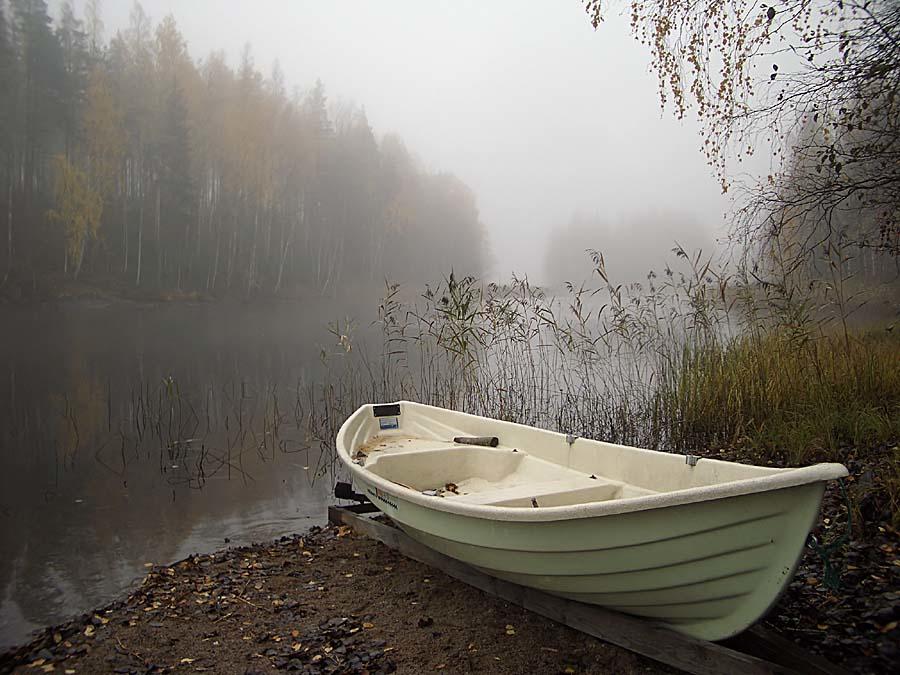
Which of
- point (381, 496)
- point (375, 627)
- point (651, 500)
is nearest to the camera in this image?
point (651, 500)

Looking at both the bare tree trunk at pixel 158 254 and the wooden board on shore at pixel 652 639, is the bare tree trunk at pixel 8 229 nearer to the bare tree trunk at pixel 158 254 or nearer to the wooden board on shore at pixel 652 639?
the bare tree trunk at pixel 158 254

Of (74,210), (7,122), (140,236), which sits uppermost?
(7,122)

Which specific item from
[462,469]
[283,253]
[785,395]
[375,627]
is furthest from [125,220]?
[375,627]

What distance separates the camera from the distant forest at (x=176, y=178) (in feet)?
62.6

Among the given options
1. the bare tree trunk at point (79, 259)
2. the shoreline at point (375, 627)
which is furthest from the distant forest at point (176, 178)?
the shoreline at point (375, 627)

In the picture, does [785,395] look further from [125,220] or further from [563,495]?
[125,220]

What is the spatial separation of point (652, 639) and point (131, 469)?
464cm

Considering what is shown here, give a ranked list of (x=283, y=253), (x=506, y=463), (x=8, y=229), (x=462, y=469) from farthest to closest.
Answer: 1. (x=283, y=253)
2. (x=8, y=229)
3. (x=462, y=469)
4. (x=506, y=463)

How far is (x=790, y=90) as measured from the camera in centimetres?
398

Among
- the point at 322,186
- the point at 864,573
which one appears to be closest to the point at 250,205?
the point at 322,186

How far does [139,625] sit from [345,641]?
0.95 metres

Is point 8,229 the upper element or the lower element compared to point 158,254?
upper

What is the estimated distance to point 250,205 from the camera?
25297 mm

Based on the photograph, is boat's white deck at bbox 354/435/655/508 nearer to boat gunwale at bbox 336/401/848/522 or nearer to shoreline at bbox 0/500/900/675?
shoreline at bbox 0/500/900/675
